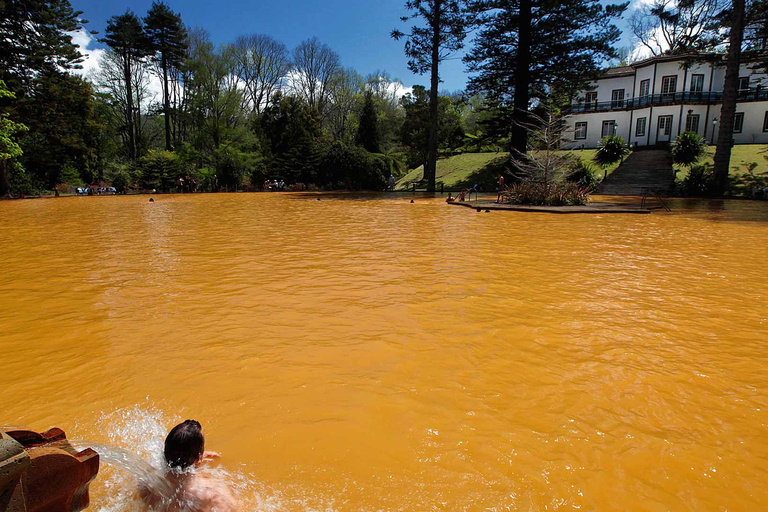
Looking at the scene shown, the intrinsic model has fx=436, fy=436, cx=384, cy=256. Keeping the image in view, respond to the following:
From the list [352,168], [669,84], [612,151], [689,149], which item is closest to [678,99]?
[669,84]

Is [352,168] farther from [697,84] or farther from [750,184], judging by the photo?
[697,84]

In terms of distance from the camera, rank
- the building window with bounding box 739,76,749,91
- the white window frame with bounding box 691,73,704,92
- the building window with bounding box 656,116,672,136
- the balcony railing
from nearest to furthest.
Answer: the balcony railing < the building window with bounding box 739,76,749,91 < the white window frame with bounding box 691,73,704,92 < the building window with bounding box 656,116,672,136

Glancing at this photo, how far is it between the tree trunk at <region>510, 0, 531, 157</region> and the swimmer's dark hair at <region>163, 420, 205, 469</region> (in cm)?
2609

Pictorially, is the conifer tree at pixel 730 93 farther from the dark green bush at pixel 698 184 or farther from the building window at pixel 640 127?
the building window at pixel 640 127

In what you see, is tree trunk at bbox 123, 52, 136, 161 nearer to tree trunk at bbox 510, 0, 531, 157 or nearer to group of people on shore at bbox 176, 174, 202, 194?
group of people on shore at bbox 176, 174, 202, 194

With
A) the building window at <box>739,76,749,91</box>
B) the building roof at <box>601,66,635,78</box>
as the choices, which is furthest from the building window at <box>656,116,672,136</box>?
the building window at <box>739,76,749,91</box>

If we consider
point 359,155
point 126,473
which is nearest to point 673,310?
point 126,473

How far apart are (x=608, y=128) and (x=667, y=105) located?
5144mm

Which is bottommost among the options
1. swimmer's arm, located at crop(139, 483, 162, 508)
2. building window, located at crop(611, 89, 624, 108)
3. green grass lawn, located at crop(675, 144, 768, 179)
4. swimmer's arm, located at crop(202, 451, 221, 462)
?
swimmer's arm, located at crop(139, 483, 162, 508)

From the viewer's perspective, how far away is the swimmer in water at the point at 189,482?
242 cm

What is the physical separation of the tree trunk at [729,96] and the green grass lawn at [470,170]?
8785 mm

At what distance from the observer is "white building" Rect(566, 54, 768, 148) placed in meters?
37.4

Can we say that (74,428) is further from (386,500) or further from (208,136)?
(208,136)

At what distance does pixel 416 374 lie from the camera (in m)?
3.71
